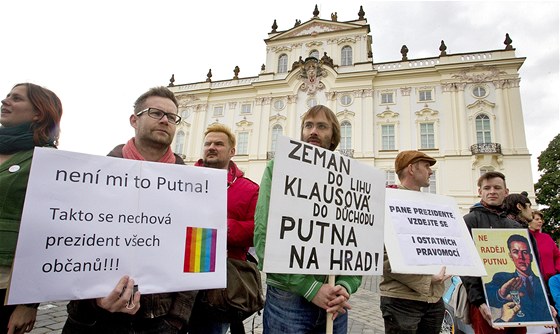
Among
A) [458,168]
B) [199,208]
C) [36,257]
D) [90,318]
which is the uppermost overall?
[458,168]

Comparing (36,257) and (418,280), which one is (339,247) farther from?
(36,257)

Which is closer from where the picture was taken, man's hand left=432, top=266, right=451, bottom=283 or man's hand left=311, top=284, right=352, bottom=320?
man's hand left=311, top=284, right=352, bottom=320

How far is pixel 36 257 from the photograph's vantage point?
4.13 ft

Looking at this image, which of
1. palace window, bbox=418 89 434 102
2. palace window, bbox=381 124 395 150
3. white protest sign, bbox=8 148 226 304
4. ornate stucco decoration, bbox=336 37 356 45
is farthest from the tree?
white protest sign, bbox=8 148 226 304

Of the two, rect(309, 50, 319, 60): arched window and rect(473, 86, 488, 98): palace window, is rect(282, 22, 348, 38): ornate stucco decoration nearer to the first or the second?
rect(309, 50, 319, 60): arched window

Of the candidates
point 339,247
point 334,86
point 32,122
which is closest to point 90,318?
point 32,122

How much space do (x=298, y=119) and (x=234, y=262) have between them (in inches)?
926

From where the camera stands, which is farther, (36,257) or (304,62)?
(304,62)

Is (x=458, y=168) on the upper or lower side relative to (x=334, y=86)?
lower

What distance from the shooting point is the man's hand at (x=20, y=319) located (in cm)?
149

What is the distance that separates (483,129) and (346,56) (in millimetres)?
12643

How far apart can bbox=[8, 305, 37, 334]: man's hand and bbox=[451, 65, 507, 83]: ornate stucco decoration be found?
2683 centimetres

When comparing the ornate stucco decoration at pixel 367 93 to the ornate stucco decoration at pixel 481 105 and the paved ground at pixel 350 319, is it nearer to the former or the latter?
the ornate stucco decoration at pixel 481 105

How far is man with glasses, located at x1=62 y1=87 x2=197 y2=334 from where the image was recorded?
1395 millimetres
